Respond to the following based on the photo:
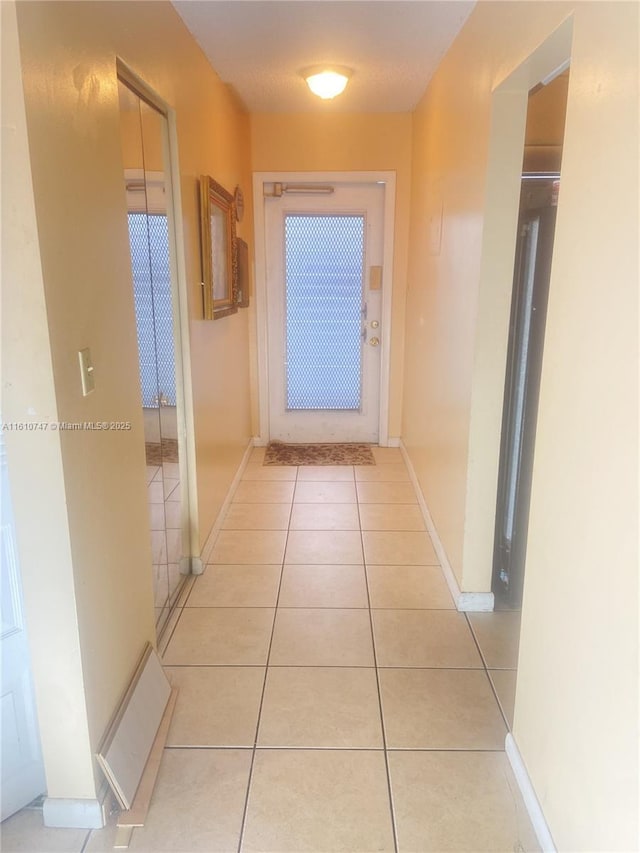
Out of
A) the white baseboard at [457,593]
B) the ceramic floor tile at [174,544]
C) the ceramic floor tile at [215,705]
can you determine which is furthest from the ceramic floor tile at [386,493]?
the ceramic floor tile at [215,705]

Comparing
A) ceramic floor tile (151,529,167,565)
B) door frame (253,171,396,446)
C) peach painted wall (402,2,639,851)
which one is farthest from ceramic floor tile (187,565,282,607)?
door frame (253,171,396,446)

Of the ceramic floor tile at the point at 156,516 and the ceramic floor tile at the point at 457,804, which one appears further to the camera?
the ceramic floor tile at the point at 156,516

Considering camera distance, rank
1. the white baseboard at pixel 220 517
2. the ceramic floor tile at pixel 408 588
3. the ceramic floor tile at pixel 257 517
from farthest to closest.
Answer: the ceramic floor tile at pixel 257 517 → the white baseboard at pixel 220 517 → the ceramic floor tile at pixel 408 588

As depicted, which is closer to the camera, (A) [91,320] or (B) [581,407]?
(B) [581,407]

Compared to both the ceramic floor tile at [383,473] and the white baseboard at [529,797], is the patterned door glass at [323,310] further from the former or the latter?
the white baseboard at [529,797]

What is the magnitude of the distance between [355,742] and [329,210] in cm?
357

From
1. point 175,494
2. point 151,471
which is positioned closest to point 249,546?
point 175,494

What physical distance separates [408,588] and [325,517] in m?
A: 0.85

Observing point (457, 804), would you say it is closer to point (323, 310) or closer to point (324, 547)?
point (324, 547)

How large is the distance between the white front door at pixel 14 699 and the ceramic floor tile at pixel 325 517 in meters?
1.84

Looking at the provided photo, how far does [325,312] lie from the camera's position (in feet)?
14.7

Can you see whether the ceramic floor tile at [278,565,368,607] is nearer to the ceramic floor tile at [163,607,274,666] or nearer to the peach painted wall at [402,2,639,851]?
the ceramic floor tile at [163,607,274,666]

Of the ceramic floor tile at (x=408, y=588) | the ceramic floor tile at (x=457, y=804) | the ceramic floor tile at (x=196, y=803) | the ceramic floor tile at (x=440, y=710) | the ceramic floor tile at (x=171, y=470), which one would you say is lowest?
the ceramic floor tile at (x=196, y=803)

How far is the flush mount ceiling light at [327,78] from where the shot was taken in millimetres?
3027
